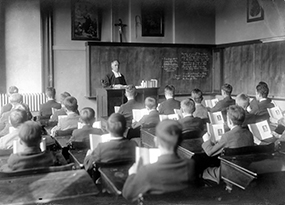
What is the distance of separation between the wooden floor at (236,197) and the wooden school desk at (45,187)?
1.37ft

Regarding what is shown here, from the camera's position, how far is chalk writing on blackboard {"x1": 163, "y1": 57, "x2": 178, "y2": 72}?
8516 millimetres

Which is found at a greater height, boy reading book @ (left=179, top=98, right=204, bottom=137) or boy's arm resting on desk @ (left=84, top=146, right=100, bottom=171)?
boy reading book @ (left=179, top=98, right=204, bottom=137)

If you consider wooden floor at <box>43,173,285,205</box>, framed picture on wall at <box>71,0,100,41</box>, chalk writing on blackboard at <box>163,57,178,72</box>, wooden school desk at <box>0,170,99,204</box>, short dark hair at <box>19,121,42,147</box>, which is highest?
framed picture on wall at <box>71,0,100,41</box>

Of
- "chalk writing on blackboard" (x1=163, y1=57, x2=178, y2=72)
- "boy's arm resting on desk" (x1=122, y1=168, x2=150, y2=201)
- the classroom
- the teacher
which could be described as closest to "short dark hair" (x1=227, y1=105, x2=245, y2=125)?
"boy's arm resting on desk" (x1=122, y1=168, x2=150, y2=201)

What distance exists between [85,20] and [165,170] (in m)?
6.65

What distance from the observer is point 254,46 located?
25.4ft

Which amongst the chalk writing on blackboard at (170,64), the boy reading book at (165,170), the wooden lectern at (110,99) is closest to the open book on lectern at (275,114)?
the boy reading book at (165,170)

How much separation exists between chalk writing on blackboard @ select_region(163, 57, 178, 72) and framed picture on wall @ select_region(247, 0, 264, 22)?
1932 millimetres

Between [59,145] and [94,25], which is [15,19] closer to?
[94,25]

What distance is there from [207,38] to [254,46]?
1.58 meters

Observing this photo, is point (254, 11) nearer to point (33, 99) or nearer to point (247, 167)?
point (33, 99)

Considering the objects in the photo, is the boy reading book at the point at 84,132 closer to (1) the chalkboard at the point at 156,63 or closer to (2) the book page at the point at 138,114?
(2) the book page at the point at 138,114

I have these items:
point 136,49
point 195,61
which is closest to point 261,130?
point 136,49

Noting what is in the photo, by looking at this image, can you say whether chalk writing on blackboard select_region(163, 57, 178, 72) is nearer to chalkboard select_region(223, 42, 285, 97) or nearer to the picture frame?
the picture frame
